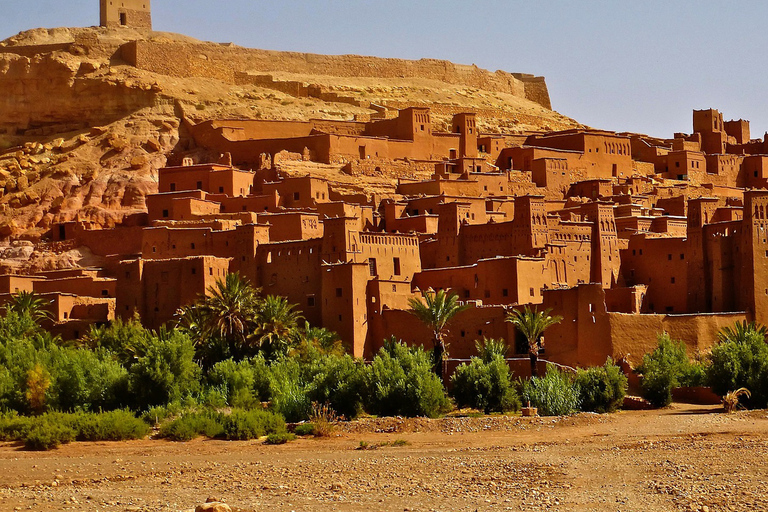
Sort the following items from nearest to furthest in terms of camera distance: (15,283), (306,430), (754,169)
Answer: (306,430) < (15,283) < (754,169)

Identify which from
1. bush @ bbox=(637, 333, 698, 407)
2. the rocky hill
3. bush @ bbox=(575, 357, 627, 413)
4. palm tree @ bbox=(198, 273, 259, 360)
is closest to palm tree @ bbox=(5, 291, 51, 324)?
palm tree @ bbox=(198, 273, 259, 360)

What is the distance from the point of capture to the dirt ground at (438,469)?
2481 cm

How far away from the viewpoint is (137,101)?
222 ft

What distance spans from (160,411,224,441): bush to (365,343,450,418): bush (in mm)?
4152

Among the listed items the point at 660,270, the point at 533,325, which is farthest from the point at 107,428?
the point at 660,270

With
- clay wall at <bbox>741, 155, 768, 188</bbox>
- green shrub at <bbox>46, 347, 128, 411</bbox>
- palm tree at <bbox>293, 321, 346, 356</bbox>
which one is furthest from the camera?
clay wall at <bbox>741, 155, 768, 188</bbox>

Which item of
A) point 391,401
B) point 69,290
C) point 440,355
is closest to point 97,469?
point 391,401

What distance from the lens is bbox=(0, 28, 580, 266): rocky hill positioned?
5984cm

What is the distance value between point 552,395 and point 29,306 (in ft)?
61.7

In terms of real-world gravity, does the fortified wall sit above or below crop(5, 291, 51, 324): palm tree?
above

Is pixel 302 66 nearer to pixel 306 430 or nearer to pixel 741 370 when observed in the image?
pixel 741 370

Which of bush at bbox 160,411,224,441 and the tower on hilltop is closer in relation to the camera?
bush at bbox 160,411,224,441

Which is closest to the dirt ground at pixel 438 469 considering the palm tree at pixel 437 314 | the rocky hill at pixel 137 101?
the palm tree at pixel 437 314

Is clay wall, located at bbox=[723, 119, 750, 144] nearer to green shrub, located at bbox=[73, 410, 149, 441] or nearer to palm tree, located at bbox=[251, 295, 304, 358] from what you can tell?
palm tree, located at bbox=[251, 295, 304, 358]
